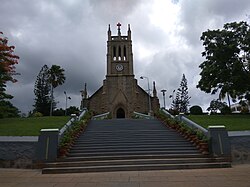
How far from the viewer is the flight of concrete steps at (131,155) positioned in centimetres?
932

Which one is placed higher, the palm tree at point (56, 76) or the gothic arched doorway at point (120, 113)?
the palm tree at point (56, 76)

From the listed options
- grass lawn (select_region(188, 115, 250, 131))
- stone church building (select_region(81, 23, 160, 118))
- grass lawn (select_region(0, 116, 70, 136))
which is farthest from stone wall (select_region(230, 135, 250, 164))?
stone church building (select_region(81, 23, 160, 118))

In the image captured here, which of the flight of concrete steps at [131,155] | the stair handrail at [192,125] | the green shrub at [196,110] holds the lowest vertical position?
the flight of concrete steps at [131,155]

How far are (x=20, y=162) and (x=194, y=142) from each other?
345 inches

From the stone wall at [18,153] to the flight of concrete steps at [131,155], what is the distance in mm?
1097

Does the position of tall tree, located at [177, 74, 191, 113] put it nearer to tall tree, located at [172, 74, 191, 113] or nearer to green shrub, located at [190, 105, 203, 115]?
tall tree, located at [172, 74, 191, 113]

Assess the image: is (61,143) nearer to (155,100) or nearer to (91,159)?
(91,159)

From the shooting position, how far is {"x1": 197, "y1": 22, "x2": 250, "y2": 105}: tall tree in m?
23.9

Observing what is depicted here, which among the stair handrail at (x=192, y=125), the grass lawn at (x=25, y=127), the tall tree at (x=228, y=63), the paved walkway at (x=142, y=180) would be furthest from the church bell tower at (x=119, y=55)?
the paved walkway at (x=142, y=180)

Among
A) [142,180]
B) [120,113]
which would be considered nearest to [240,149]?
[142,180]

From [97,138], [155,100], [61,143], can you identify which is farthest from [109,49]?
[61,143]

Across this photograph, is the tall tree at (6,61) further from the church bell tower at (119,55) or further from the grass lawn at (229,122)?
the church bell tower at (119,55)

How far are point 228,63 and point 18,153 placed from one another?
22.6m

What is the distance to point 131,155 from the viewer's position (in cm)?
1073
